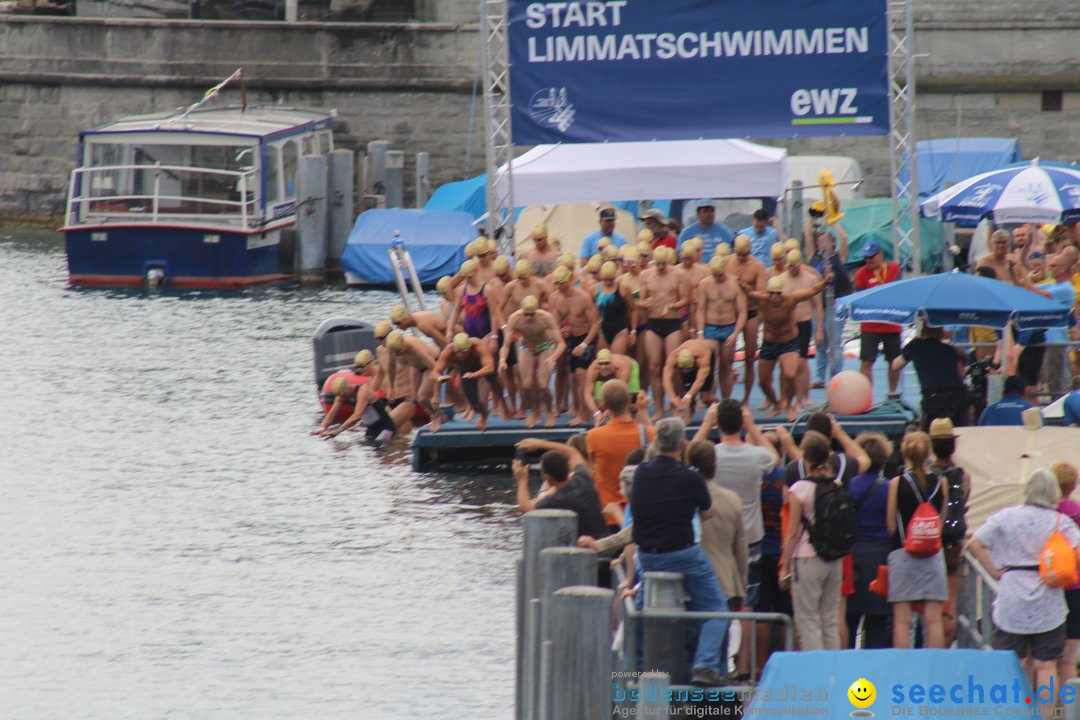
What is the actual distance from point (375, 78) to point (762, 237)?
2026 centimetres

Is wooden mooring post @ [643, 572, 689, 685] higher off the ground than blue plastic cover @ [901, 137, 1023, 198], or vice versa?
blue plastic cover @ [901, 137, 1023, 198]

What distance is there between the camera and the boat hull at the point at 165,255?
31312 millimetres

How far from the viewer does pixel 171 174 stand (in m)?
31.9

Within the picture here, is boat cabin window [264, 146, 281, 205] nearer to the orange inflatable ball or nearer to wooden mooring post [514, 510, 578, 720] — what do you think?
the orange inflatable ball

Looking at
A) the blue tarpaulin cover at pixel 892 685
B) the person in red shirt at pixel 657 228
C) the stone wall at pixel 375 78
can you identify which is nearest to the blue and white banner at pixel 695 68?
the person in red shirt at pixel 657 228

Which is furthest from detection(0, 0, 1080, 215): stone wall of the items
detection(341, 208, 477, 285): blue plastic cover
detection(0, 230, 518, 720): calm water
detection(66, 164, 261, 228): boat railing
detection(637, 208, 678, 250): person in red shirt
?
detection(637, 208, 678, 250): person in red shirt

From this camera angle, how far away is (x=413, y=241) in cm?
3144

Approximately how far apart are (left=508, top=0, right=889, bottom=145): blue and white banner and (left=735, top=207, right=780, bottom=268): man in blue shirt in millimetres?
908

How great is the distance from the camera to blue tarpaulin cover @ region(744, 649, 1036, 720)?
8125 millimetres

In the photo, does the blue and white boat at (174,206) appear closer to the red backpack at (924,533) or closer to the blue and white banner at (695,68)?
the blue and white banner at (695,68)

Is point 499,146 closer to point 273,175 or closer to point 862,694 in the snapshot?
point 862,694

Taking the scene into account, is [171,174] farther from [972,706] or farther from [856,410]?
[972,706]

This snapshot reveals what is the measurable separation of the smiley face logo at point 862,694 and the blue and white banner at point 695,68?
39.4 feet

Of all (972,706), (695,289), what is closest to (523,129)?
(695,289)
